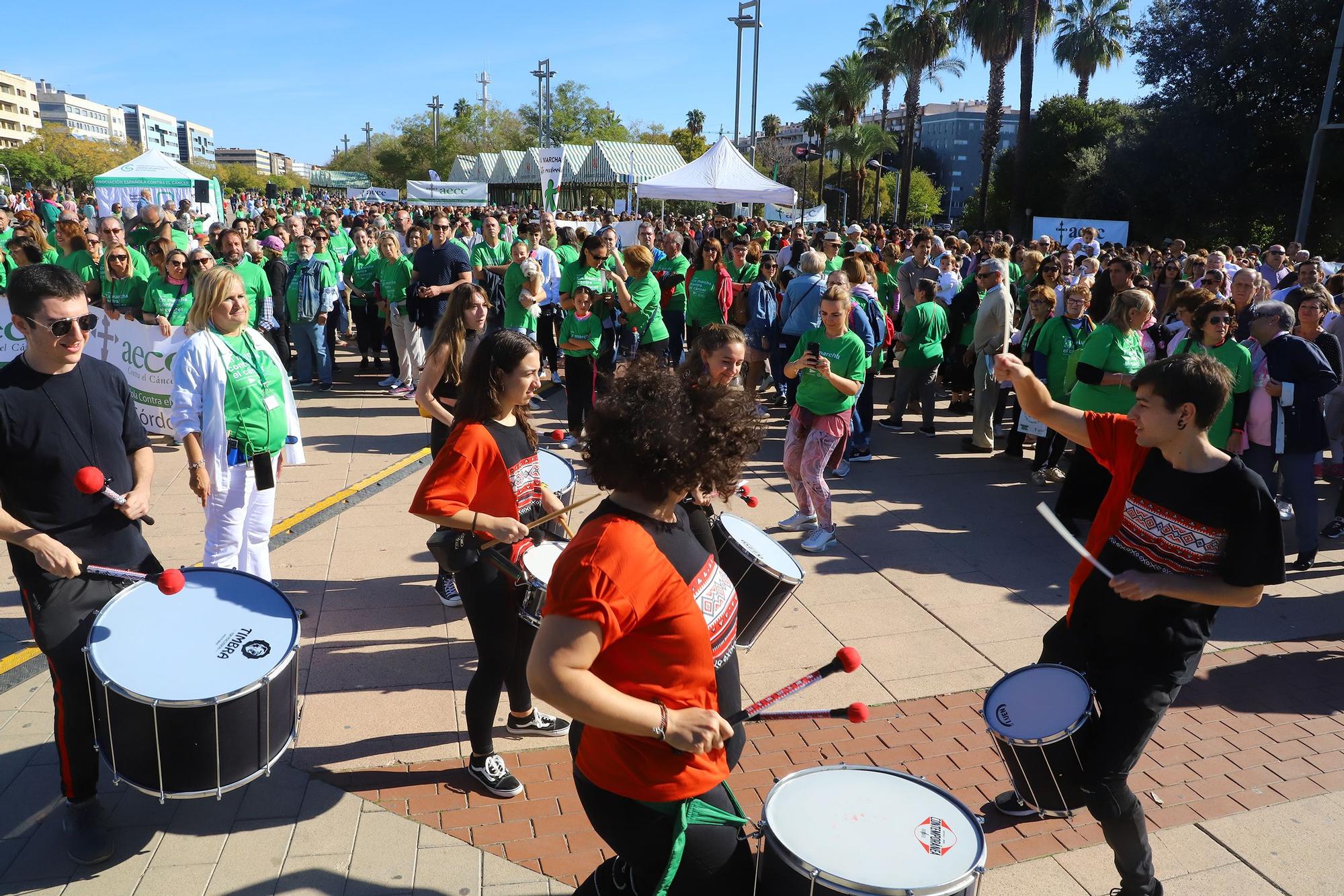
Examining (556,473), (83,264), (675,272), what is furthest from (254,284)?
(556,473)

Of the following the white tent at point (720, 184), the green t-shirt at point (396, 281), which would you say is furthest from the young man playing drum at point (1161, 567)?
the white tent at point (720, 184)

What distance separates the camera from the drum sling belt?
2.07 metres

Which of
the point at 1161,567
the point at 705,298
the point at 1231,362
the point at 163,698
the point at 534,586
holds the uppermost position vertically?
the point at 705,298

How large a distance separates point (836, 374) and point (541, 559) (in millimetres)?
3191

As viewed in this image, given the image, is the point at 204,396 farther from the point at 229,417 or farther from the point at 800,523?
the point at 800,523

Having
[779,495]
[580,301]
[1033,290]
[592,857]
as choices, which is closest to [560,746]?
[592,857]

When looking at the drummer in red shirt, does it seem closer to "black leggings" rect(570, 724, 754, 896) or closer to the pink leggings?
"black leggings" rect(570, 724, 754, 896)

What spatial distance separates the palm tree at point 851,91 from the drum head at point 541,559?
4785 cm

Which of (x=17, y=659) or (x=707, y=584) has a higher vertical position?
(x=707, y=584)

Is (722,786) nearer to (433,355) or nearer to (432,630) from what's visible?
(432,630)

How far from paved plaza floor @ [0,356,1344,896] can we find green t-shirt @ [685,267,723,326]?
13.7 ft

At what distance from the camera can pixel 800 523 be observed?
22.1 ft

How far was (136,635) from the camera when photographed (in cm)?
288

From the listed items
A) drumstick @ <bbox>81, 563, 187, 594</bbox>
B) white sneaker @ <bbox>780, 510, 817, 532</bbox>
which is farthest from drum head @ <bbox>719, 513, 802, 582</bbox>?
white sneaker @ <bbox>780, 510, 817, 532</bbox>
